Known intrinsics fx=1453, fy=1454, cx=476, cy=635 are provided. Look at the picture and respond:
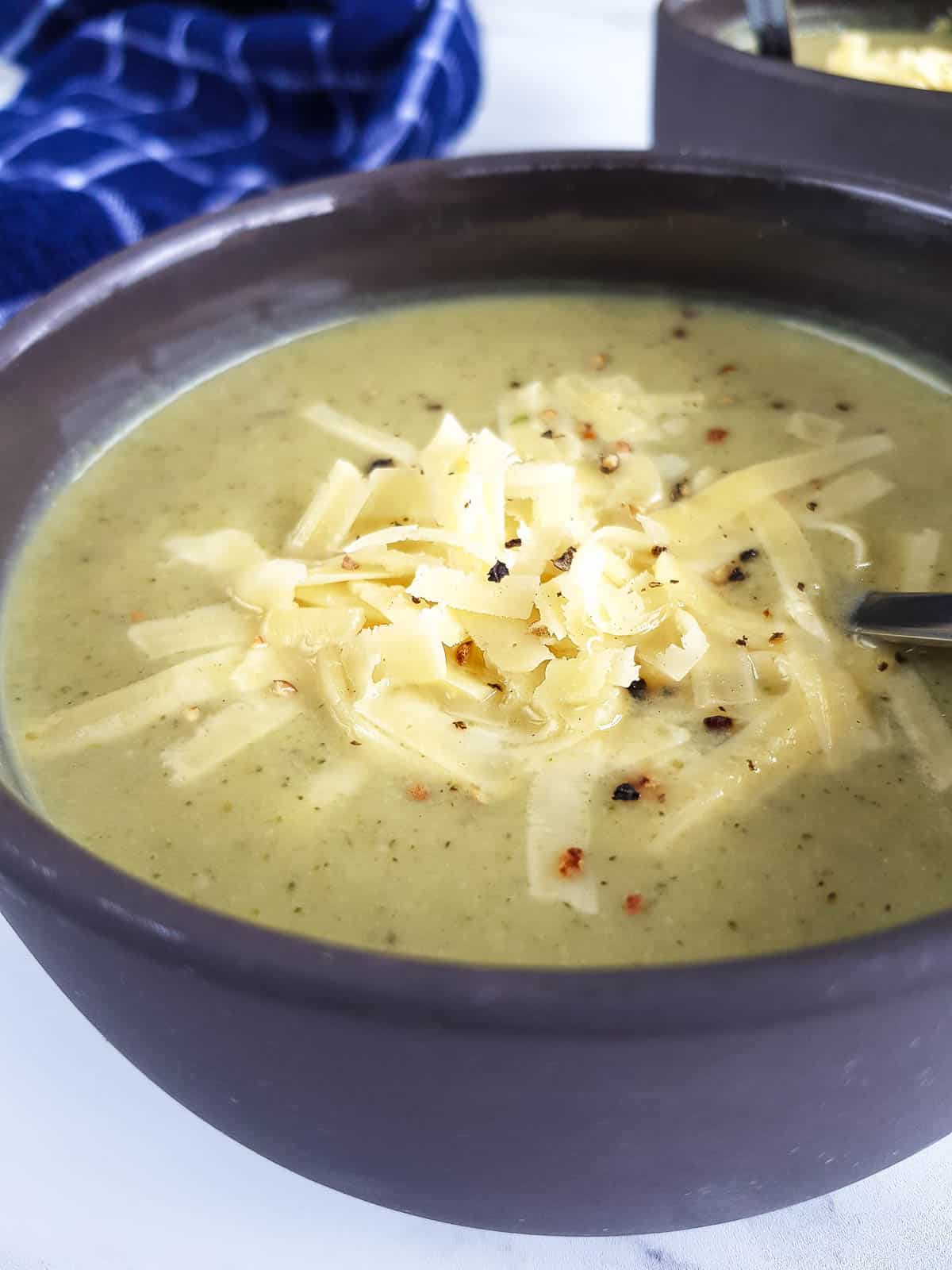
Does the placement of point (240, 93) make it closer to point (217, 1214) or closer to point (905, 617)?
point (905, 617)

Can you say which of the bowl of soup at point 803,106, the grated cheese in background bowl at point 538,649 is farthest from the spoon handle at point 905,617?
the bowl of soup at point 803,106

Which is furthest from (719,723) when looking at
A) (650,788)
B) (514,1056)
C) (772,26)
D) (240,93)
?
(240,93)

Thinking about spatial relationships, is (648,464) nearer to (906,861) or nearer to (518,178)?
(518,178)

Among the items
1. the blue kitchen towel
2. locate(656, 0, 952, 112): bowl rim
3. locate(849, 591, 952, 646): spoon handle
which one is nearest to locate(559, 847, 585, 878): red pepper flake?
locate(849, 591, 952, 646): spoon handle

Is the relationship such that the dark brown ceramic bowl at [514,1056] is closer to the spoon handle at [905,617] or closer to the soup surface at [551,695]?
the soup surface at [551,695]

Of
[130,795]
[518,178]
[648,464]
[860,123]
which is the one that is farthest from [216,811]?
[860,123]

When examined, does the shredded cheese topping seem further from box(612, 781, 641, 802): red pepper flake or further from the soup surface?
box(612, 781, 641, 802): red pepper flake
